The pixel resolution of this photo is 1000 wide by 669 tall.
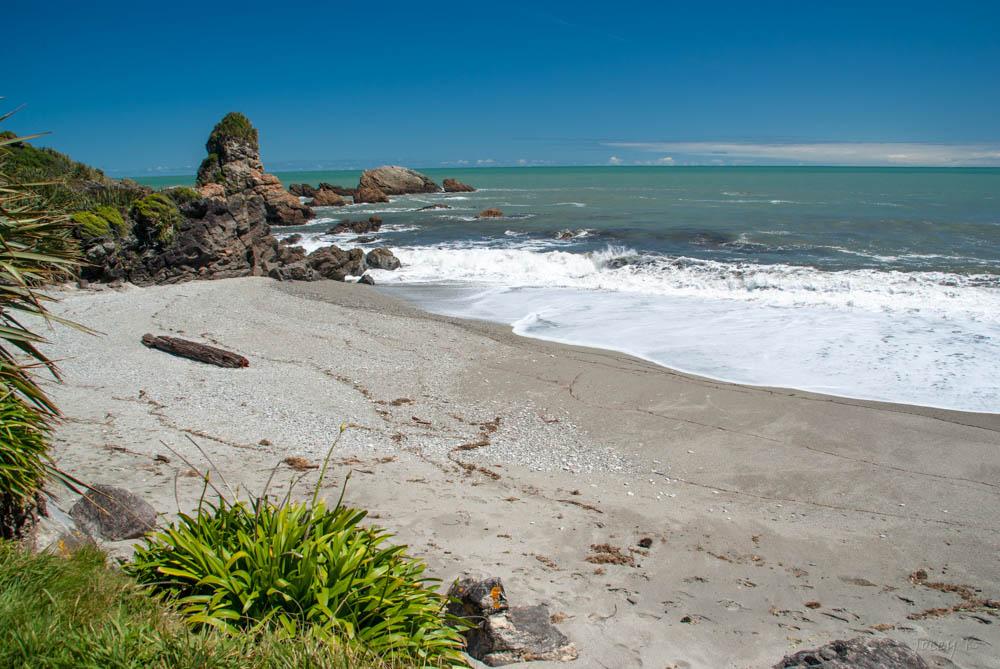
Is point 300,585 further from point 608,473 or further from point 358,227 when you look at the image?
point 358,227

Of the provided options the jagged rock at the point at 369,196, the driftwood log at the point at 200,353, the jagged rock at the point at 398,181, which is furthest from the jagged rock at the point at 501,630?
the jagged rock at the point at 398,181

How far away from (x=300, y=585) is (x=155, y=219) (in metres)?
16.2

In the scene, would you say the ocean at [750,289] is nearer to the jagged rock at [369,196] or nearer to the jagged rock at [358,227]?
the jagged rock at [358,227]

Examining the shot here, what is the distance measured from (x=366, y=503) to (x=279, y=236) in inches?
1029

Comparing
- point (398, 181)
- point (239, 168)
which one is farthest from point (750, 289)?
point (398, 181)

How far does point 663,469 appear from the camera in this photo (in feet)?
23.3

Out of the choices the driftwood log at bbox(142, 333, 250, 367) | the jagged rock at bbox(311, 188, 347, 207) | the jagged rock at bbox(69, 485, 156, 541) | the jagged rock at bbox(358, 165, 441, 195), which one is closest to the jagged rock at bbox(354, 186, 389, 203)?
the jagged rock at bbox(311, 188, 347, 207)

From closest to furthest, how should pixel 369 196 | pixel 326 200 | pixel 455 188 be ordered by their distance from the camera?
pixel 326 200, pixel 369 196, pixel 455 188

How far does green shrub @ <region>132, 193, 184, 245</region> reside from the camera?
1662 centimetres

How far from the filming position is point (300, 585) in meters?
3.22

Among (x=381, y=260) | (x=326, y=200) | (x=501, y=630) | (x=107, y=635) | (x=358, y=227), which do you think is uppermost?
(x=326, y=200)

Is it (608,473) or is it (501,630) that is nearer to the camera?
(501,630)

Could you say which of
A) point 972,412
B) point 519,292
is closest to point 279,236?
point 519,292

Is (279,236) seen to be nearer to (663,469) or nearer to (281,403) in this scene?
(281,403)
